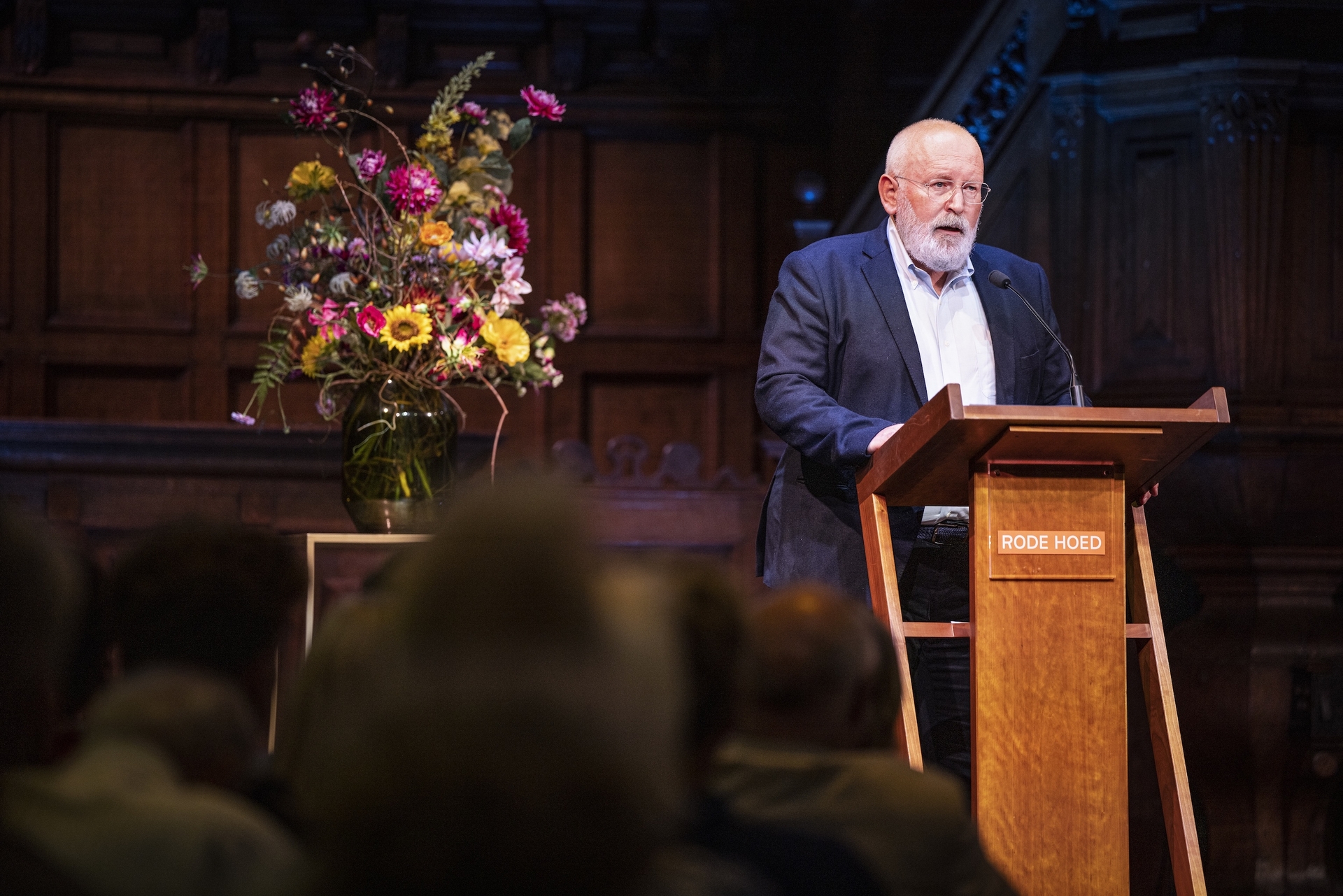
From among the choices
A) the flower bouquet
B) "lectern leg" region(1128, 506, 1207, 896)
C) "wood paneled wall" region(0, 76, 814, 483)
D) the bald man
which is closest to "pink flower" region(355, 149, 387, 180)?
the flower bouquet

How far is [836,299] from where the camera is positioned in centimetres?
270

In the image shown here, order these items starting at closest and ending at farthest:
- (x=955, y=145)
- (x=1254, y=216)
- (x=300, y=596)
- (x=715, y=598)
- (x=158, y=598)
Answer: (x=715, y=598)
(x=158, y=598)
(x=300, y=596)
(x=955, y=145)
(x=1254, y=216)

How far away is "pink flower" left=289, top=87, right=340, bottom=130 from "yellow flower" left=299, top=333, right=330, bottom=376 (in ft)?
1.50

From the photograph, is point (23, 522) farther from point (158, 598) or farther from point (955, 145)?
point (955, 145)

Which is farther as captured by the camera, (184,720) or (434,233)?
(434,233)

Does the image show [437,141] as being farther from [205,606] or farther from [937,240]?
[205,606]

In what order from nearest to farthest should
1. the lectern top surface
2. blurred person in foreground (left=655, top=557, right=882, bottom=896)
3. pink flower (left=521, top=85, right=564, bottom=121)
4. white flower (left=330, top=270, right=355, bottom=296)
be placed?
blurred person in foreground (left=655, top=557, right=882, bottom=896) → the lectern top surface → white flower (left=330, top=270, right=355, bottom=296) → pink flower (left=521, top=85, right=564, bottom=121)

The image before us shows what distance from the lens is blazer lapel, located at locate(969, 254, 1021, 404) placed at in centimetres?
270

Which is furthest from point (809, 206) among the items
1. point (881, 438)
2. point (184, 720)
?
point (184, 720)

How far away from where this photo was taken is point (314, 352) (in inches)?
113

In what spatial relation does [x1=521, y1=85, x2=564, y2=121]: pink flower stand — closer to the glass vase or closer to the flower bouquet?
the flower bouquet

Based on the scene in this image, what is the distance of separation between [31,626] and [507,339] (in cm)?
178

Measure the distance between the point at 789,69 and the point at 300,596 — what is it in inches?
208

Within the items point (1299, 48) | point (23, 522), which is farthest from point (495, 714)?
point (1299, 48)
